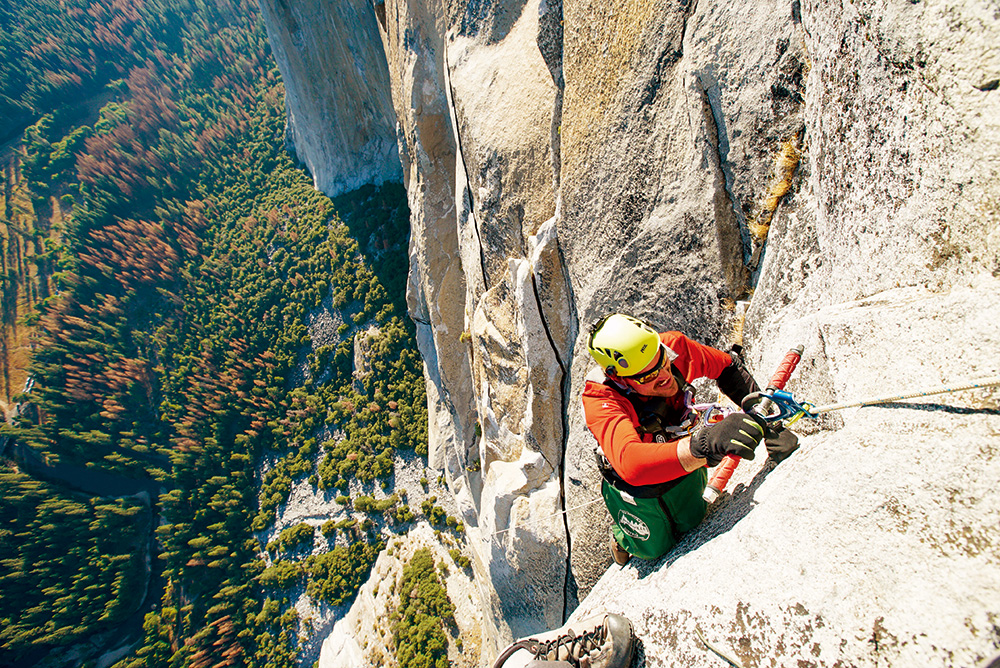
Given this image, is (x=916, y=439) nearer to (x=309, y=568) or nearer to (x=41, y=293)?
(x=309, y=568)

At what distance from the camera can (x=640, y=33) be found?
5023 millimetres

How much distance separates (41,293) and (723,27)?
7612cm

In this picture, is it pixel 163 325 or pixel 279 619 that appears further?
pixel 163 325

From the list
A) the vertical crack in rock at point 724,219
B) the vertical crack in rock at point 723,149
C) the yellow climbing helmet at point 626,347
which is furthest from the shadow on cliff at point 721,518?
the vertical crack in rock at point 723,149

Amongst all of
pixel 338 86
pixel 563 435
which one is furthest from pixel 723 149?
pixel 338 86

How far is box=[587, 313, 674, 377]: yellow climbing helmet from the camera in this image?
11.8 feet

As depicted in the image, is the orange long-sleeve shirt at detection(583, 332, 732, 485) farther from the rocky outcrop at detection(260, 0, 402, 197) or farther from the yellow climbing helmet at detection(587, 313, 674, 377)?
the rocky outcrop at detection(260, 0, 402, 197)

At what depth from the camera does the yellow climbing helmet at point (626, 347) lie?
3590 millimetres

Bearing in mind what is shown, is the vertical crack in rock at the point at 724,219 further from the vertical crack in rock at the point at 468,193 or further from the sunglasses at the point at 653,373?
the vertical crack in rock at the point at 468,193

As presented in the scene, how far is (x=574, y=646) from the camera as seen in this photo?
3.71 metres

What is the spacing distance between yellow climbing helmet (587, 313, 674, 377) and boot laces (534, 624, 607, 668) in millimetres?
2277

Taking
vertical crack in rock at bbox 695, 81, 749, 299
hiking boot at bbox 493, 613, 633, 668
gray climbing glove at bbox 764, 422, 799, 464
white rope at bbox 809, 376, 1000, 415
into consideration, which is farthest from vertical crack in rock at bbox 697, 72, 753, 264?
hiking boot at bbox 493, 613, 633, 668

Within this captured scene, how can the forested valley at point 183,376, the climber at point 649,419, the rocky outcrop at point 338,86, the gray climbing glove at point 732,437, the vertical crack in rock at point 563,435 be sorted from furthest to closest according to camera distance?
the forested valley at point 183,376 < the rocky outcrop at point 338,86 < the vertical crack in rock at point 563,435 < the climber at point 649,419 < the gray climbing glove at point 732,437

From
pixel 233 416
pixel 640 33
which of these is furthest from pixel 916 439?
pixel 233 416
